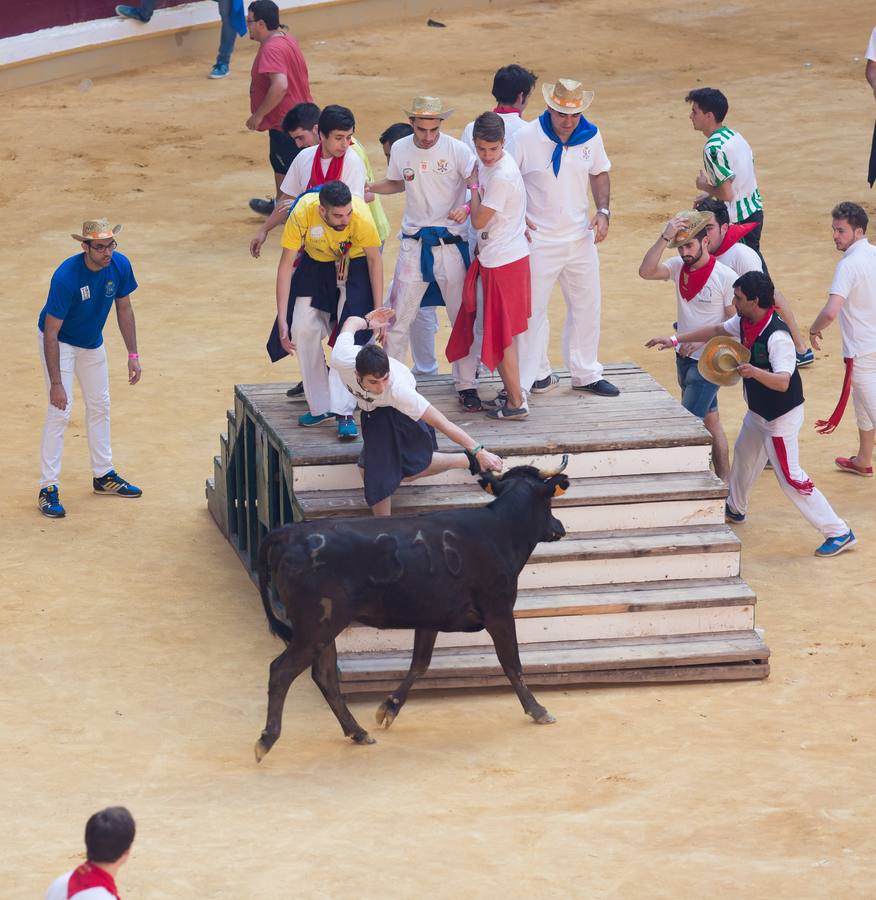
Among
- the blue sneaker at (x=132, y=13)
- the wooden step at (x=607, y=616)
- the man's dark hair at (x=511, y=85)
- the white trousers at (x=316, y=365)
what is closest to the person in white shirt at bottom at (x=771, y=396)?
the wooden step at (x=607, y=616)

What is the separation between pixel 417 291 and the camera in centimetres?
955

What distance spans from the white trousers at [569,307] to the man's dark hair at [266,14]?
640cm

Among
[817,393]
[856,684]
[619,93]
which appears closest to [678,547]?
[856,684]

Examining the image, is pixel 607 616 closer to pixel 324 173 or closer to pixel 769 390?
pixel 769 390

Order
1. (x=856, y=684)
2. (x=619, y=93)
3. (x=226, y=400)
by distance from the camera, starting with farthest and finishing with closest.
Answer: (x=619, y=93)
(x=226, y=400)
(x=856, y=684)

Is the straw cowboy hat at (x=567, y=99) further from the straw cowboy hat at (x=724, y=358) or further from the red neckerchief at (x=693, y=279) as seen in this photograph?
the straw cowboy hat at (x=724, y=358)

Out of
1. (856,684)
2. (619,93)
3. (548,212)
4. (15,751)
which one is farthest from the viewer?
(619,93)

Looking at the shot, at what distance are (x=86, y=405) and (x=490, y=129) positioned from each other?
10.8ft

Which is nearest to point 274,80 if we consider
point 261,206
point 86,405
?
point 261,206

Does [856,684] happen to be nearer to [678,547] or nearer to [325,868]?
[678,547]

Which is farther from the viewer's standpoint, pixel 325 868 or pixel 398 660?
pixel 398 660

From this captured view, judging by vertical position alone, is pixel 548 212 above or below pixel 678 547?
A: above

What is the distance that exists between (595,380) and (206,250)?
21.1 ft

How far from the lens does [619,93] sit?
20.3m
